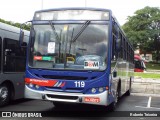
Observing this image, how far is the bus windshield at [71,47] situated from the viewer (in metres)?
10.1

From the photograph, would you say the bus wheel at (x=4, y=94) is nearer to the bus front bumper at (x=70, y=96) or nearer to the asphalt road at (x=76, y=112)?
the asphalt road at (x=76, y=112)

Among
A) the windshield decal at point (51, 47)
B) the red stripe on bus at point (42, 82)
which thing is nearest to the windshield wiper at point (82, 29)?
the windshield decal at point (51, 47)

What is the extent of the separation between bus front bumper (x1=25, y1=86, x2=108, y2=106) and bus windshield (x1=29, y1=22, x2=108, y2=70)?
72cm

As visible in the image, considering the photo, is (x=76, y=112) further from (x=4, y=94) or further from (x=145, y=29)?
(x=145, y=29)

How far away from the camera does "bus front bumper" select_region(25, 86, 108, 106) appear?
383 inches

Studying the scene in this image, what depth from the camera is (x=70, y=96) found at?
32.7 feet

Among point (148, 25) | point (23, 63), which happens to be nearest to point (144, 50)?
point (148, 25)

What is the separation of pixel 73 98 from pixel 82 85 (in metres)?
0.45

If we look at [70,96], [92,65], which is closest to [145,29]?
[92,65]

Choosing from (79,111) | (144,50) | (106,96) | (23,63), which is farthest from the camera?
(144,50)

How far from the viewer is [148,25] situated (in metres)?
76.9

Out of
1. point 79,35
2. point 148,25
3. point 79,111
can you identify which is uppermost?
point 148,25

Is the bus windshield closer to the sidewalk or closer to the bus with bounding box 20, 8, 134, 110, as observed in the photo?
the bus with bounding box 20, 8, 134, 110

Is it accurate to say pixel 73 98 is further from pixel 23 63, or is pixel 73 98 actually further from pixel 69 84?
pixel 23 63
